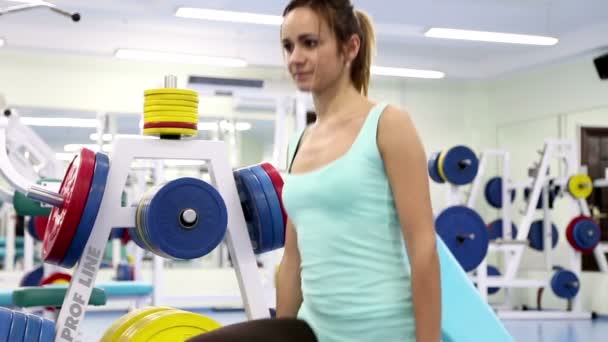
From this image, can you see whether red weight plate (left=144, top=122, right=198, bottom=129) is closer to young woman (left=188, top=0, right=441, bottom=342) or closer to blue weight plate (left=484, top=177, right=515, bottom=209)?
young woman (left=188, top=0, right=441, bottom=342)

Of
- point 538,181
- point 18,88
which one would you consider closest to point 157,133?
point 538,181

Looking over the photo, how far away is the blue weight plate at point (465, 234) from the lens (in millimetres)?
6445

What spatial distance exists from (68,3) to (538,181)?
4648mm

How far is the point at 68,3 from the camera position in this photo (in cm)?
707

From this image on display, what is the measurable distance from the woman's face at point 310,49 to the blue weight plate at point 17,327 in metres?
1.15

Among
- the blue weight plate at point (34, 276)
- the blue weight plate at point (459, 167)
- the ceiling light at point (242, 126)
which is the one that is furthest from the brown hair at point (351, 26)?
the ceiling light at point (242, 126)

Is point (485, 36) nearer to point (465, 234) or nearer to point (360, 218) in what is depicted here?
point (465, 234)

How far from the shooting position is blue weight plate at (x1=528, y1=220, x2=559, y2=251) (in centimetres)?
798

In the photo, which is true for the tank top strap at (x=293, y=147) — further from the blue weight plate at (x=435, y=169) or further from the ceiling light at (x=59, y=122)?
the ceiling light at (x=59, y=122)

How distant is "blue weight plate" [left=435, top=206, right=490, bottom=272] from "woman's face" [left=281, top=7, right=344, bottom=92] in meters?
5.52

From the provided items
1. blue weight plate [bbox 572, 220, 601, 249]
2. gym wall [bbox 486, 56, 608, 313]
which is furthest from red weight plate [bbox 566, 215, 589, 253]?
gym wall [bbox 486, 56, 608, 313]

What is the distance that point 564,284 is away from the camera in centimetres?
746

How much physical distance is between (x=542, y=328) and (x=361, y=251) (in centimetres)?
578

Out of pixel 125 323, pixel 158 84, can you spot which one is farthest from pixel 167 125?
pixel 158 84
